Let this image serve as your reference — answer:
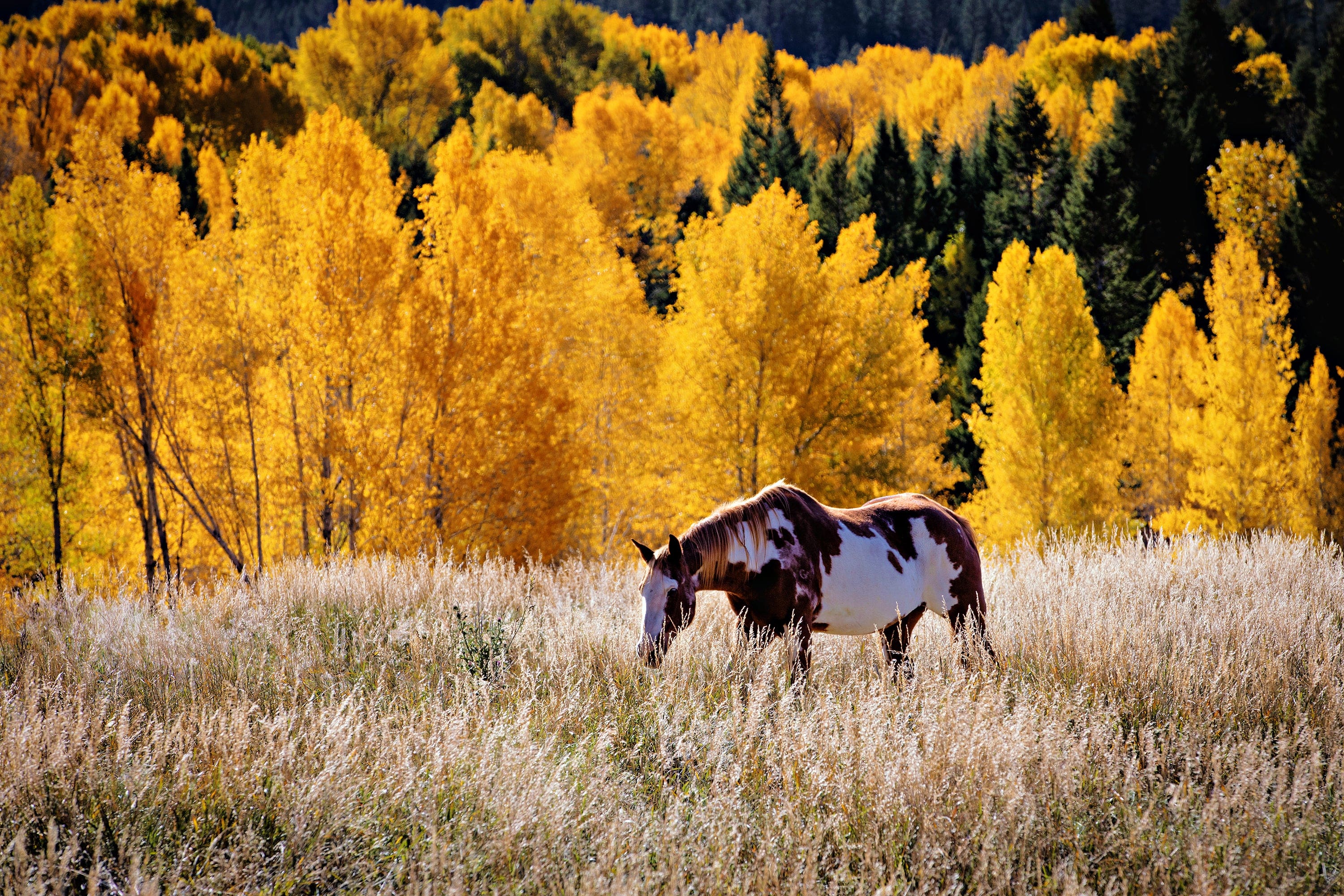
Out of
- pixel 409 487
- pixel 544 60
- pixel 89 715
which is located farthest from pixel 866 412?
pixel 544 60

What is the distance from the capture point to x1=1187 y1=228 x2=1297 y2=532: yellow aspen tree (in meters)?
23.2

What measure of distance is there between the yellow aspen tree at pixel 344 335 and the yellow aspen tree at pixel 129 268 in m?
3.33

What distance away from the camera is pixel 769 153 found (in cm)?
4138

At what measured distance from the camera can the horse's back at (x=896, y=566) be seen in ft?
15.0

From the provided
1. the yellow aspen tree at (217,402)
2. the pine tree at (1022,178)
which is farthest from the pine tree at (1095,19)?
the yellow aspen tree at (217,402)

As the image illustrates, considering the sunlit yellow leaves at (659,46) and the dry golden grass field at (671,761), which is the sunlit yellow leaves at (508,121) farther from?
the dry golden grass field at (671,761)

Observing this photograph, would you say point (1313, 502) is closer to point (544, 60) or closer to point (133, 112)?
point (133, 112)

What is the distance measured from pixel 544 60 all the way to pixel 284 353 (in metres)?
68.1

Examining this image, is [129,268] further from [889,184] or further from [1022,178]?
[1022,178]

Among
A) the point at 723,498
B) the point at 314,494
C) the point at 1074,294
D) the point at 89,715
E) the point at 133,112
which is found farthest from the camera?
the point at 133,112

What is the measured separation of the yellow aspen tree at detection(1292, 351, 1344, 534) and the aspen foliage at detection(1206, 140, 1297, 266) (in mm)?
9307

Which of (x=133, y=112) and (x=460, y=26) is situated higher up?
(x=460, y=26)

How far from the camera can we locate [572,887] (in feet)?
9.13

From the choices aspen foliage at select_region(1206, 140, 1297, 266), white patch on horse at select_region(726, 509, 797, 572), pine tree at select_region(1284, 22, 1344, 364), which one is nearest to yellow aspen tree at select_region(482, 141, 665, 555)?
white patch on horse at select_region(726, 509, 797, 572)
